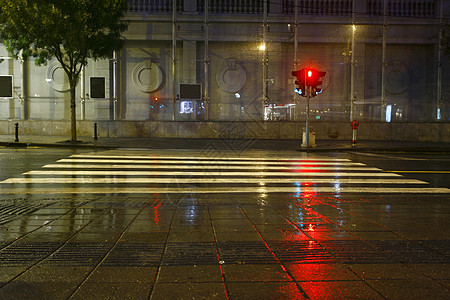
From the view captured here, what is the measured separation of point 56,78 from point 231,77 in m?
11.5

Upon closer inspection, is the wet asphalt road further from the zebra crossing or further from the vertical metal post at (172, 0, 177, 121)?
the vertical metal post at (172, 0, 177, 121)

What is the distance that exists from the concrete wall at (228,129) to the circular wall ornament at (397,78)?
122 inches

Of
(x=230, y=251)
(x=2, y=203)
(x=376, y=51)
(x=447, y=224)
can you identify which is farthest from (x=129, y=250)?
(x=376, y=51)

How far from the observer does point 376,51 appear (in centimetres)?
2814

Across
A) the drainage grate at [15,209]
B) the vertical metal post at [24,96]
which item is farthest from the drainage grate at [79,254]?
the vertical metal post at [24,96]

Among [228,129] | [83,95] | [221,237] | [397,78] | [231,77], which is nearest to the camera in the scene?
[221,237]

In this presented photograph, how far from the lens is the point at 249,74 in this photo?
27547mm

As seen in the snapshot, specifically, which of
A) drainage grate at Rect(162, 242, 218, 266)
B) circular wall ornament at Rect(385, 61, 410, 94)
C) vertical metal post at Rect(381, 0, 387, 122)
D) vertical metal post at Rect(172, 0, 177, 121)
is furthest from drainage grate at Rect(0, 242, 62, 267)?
circular wall ornament at Rect(385, 61, 410, 94)

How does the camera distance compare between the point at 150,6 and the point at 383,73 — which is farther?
the point at 383,73

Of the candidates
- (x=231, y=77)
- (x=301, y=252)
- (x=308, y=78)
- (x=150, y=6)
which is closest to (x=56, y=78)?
(x=150, y=6)

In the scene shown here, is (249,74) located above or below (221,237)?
above

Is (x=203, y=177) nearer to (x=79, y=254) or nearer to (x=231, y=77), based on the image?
(x=79, y=254)

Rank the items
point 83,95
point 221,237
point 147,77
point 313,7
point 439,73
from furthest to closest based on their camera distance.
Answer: point 147,77 < point 83,95 < point 439,73 < point 313,7 < point 221,237

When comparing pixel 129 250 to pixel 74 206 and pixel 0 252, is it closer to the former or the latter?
pixel 0 252
